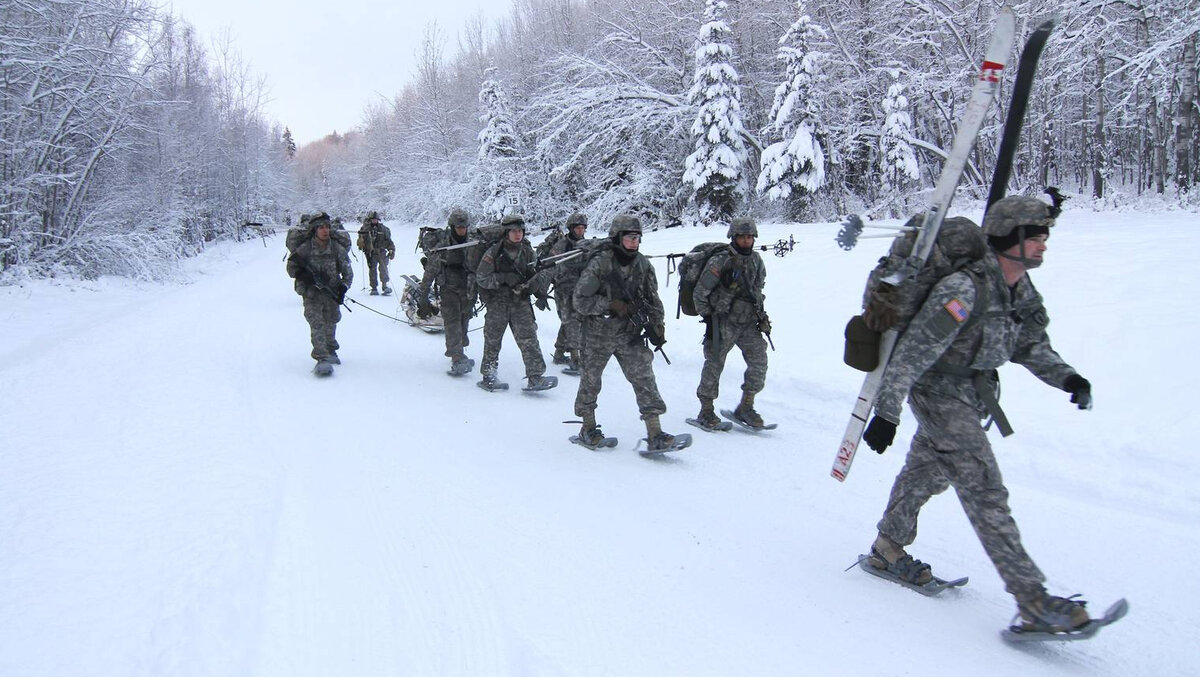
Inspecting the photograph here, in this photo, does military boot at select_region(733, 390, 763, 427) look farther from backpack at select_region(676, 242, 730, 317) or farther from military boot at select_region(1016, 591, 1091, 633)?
military boot at select_region(1016, 591, 1091, 633)

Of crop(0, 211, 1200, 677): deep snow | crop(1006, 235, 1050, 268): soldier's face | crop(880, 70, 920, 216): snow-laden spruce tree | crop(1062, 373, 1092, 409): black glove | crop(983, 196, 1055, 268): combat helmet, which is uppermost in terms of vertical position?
crop(880, 70, 920, 216): snow-laden spruce tree

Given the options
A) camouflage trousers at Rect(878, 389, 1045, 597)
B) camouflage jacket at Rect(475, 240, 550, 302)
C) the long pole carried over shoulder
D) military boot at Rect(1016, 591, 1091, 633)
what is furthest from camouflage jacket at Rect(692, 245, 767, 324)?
military boot at Rect(1016, 591, 1091, 633)

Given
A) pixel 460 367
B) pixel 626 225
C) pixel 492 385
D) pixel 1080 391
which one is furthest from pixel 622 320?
pixel 460 367

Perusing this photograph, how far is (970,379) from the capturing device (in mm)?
3281

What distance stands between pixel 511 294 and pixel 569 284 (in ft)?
2.42

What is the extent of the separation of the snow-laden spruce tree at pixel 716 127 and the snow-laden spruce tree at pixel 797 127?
153 cm

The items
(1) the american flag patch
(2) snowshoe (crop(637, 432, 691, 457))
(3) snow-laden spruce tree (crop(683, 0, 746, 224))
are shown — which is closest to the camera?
(1) the american flag patch

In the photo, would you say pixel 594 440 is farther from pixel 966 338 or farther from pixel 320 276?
pixel 320 276

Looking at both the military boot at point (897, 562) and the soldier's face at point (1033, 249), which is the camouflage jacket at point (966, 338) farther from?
the military boot at point (897, 562)

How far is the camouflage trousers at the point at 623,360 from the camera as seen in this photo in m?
5.79

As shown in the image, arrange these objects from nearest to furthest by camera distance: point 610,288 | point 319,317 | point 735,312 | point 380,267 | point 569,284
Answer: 1. point 610,288
2. point 735,312
3. point 569,284
4. point 319,317
5. point 380,267

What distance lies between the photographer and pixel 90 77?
597 inches

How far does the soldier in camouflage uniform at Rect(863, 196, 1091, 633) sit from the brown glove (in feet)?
0.45

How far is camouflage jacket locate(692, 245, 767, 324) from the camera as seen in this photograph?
6.26m
